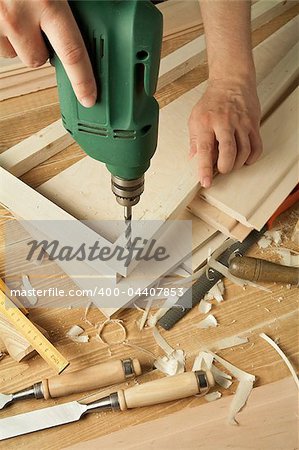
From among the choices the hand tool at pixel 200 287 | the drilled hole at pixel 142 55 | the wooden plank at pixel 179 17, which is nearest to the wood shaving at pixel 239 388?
the hand tool at pixel 200 287

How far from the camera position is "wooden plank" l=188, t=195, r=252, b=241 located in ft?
4.06

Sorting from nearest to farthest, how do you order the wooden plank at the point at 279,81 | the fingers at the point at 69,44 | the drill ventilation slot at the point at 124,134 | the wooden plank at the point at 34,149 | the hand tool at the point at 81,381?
the fingers at the point at 69,44, the drill ventilation slot at the point at 124,134, the hand tool at the point at 81,381, the wooden plank at the point at 34,149, the wooden plank at the point at 279,81

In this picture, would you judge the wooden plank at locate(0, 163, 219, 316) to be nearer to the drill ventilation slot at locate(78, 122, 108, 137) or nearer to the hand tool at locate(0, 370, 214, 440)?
the hand tool at locate(0, 370, 214, 440)

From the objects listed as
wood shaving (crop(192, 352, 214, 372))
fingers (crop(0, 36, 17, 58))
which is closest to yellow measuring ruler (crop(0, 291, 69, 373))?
wood shaving (crop(192, 352, 214, 372))

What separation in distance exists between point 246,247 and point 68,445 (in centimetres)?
58

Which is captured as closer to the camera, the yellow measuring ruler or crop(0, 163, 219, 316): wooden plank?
the yellow measuring ruler

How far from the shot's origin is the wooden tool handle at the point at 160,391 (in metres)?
0.99

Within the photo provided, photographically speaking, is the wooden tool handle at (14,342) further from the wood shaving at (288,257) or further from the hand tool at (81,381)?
the wood shaving at (288,257)

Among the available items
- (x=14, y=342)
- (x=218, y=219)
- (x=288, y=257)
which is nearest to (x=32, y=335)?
(x=14, y=342)

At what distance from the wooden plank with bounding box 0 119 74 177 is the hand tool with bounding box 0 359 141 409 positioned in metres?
0.56

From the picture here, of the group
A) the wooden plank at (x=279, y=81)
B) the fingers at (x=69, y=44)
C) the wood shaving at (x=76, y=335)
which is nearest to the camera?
the fingers at (x=69, y=44)

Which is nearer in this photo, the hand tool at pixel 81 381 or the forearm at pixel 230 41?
the hand tool at pixel 81 381

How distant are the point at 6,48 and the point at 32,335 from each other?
536 millimetres

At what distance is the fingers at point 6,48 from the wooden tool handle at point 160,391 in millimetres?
635
